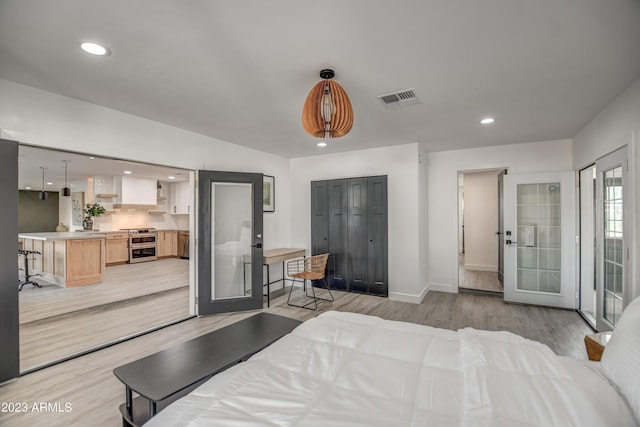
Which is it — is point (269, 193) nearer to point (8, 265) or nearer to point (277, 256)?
point (277, 256)

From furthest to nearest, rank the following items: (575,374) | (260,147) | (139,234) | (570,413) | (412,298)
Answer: (139,234)
(260,147)
(412,298)
(575,374)
(570,413)

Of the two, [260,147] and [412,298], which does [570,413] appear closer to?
[412,298]

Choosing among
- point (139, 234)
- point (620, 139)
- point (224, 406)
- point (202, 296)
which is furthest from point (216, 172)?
point (139, 234)

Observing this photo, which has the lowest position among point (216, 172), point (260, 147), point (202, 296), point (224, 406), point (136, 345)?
point (136, 345)

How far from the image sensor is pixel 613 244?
126 inches

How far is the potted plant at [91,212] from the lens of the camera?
319 inches

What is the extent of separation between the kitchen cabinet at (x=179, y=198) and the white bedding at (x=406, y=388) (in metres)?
8.93

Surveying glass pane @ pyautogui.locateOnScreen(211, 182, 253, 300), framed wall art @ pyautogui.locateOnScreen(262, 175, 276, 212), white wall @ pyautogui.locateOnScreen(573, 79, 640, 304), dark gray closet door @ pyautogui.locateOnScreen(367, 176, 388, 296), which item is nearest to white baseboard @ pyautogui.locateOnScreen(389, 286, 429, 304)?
dark gray closet door @ pyautogui.locateOnScreen(367, 176, 388, 296)

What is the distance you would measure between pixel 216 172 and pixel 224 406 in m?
3.52

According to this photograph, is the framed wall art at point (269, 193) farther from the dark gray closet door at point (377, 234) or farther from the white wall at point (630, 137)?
the white wall at point (630, 137)

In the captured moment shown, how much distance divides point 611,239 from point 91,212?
1055 centimetres

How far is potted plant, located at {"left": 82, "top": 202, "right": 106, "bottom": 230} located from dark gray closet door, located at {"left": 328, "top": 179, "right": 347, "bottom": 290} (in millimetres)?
6797

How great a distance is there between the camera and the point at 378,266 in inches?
198

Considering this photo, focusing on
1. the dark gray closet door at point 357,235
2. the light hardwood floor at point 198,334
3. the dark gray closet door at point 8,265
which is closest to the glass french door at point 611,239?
the light hardwood floor at point 198,334
